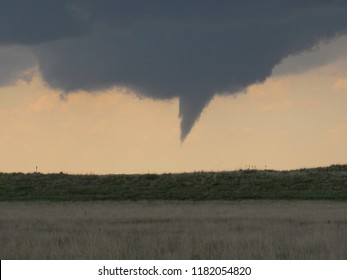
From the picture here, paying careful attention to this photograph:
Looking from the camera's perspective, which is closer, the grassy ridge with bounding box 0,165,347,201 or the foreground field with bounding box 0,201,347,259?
the foreground field with bounding box 0,201,347,259

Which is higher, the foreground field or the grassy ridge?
the grassy ridge

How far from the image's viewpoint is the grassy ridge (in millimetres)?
62344

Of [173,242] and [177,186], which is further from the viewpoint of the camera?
[177,186]

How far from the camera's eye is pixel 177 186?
2731 inches

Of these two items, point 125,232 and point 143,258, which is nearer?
point 143,258

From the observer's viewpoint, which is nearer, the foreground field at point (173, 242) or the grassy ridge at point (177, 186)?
the foreground field at point (173, 242)

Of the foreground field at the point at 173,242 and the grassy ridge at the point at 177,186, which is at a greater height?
the grassy ridge at the point at 177,186

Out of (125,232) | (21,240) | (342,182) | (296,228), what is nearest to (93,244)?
(21,240)

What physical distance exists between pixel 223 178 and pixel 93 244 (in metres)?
55.0

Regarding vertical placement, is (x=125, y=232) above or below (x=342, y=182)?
below

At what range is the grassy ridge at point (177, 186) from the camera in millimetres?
62344

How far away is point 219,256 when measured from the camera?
676 inches

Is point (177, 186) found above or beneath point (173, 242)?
above
